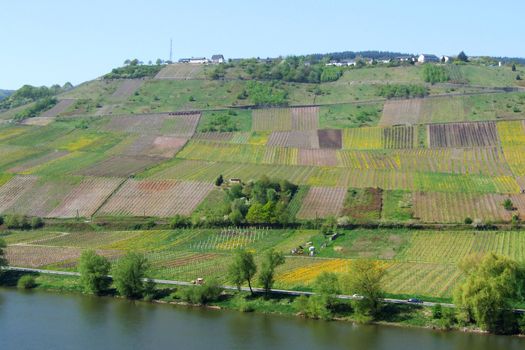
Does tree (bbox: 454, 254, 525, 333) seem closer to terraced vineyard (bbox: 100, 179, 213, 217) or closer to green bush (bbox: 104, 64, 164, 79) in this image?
terraced vineyard (bbox: 100, 179, 213, 217)

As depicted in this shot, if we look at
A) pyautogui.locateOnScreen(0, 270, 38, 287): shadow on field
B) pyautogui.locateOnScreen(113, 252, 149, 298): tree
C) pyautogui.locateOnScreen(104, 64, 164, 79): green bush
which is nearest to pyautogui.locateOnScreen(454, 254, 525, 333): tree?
pyautogui.locateOnScreen(113, 252, 149, 298): tree

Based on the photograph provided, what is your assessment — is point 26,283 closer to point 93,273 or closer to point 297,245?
point 93,273

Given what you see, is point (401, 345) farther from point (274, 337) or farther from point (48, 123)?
point (48, 123)

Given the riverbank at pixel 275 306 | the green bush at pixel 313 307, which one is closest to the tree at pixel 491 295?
the riverbank at pixel 275 306

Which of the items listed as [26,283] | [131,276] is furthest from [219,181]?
[131,276]

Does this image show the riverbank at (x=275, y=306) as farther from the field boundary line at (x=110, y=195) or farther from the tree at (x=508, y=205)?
the tree at (x=508, y=205)

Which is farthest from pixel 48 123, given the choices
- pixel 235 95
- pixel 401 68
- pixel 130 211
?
pixel 401 68
